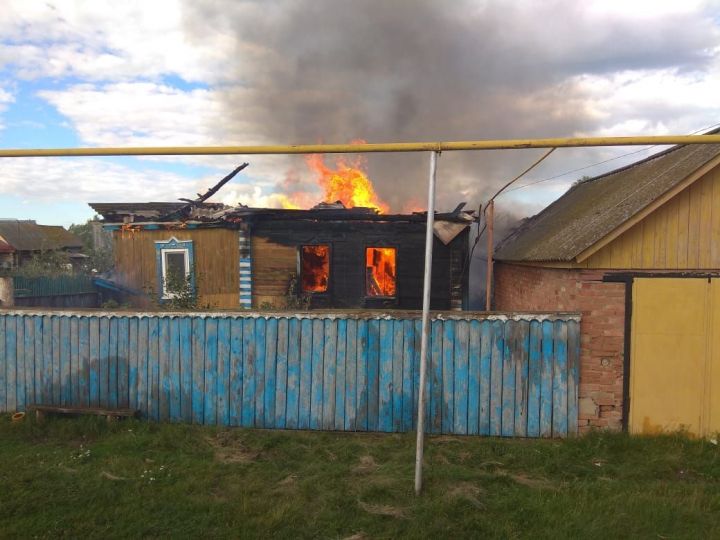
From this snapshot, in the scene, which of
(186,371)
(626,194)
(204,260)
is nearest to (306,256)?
(204,260)

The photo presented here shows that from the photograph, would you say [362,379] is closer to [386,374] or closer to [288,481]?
[386,374]

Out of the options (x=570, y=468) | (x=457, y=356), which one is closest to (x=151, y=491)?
(x=457, y=356)

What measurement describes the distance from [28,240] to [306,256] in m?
33.7

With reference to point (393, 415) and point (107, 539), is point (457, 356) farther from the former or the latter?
point (107, 539)

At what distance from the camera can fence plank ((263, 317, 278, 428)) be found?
6848 millimetres

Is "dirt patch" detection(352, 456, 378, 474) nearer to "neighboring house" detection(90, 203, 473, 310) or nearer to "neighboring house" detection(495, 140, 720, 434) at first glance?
"neighboring house" detection(495, 140, 720, 434)

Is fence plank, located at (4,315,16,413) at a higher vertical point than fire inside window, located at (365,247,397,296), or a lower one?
lower

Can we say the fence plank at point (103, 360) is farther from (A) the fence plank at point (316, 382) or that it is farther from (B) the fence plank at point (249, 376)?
(A) the fence plank at point (316, 382)

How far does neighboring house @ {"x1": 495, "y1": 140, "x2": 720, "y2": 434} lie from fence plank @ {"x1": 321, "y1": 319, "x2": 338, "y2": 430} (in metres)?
3.60

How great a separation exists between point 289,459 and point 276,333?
181cm

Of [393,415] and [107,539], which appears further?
[393,415]

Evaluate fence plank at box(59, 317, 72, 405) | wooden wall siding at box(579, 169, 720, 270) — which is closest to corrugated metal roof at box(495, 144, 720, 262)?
wooden wall siding at box(579, 169, 720, 270)

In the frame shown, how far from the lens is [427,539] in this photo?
14.2ft

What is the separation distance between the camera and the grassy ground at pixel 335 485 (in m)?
4.51
